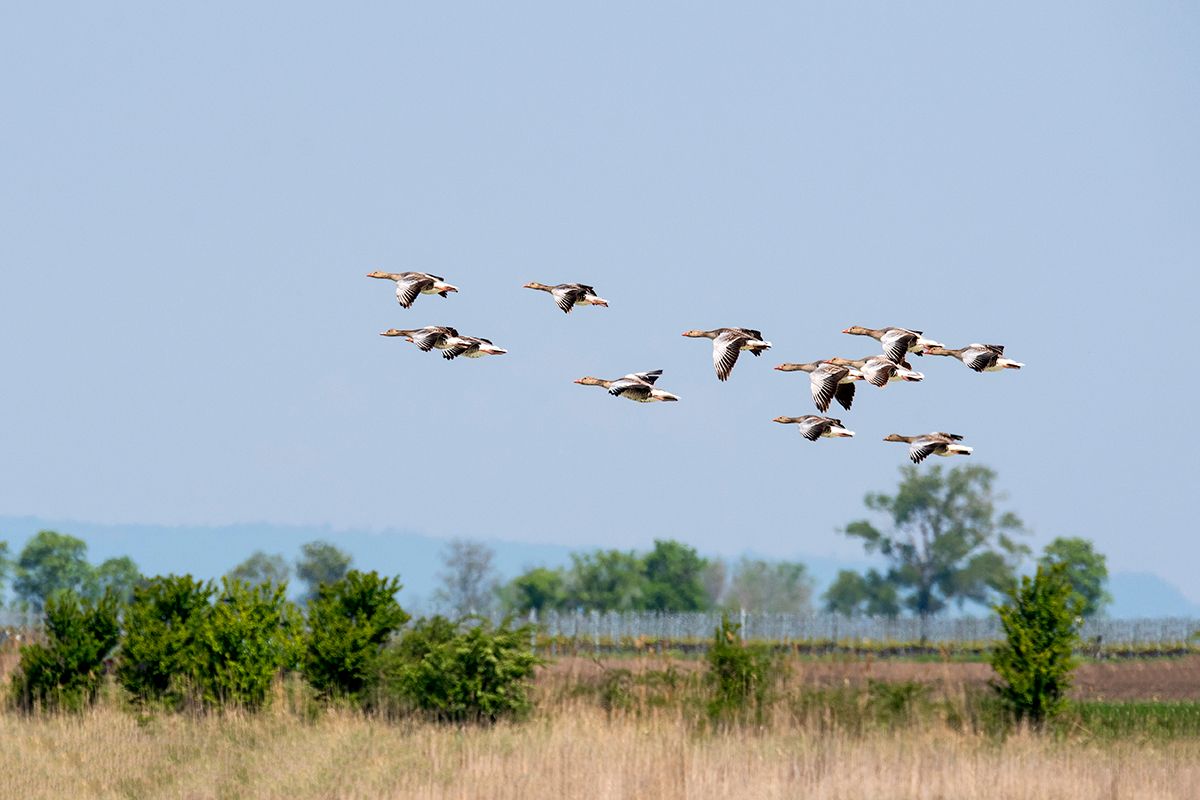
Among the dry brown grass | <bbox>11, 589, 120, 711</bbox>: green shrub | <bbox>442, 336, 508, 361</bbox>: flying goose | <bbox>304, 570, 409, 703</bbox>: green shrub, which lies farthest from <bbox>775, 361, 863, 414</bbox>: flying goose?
<bbox>11, 589, 120, 711</bbox>: green shrub

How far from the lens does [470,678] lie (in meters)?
22.4

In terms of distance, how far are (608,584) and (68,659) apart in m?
62.3

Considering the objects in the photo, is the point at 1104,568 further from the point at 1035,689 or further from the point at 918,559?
the point at 1035,689

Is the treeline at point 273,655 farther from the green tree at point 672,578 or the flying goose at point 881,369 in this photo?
the green tree at point 672,578

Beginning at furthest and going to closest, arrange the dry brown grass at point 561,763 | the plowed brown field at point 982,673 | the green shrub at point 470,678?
the plowed brown field at point 982,673 < the green shrub at point 470,678 < the dry brown grass at point 561,763

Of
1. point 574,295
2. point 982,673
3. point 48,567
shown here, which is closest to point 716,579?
point 48,567

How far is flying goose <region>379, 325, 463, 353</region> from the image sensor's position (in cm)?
1100

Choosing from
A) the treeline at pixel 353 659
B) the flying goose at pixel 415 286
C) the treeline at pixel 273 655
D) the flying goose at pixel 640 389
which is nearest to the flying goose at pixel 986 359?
the flying goose at pixel 640 389

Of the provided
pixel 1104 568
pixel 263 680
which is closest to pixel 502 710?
pixel 263 680

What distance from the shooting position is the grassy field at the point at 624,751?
1658 centimetres

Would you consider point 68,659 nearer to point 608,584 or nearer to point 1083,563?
point 608,584

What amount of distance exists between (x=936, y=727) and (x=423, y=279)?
13386 millimetres

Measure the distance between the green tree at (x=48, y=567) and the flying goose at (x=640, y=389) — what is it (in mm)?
85058

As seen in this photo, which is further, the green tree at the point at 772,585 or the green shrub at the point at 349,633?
the green tree at the point at 772,585
